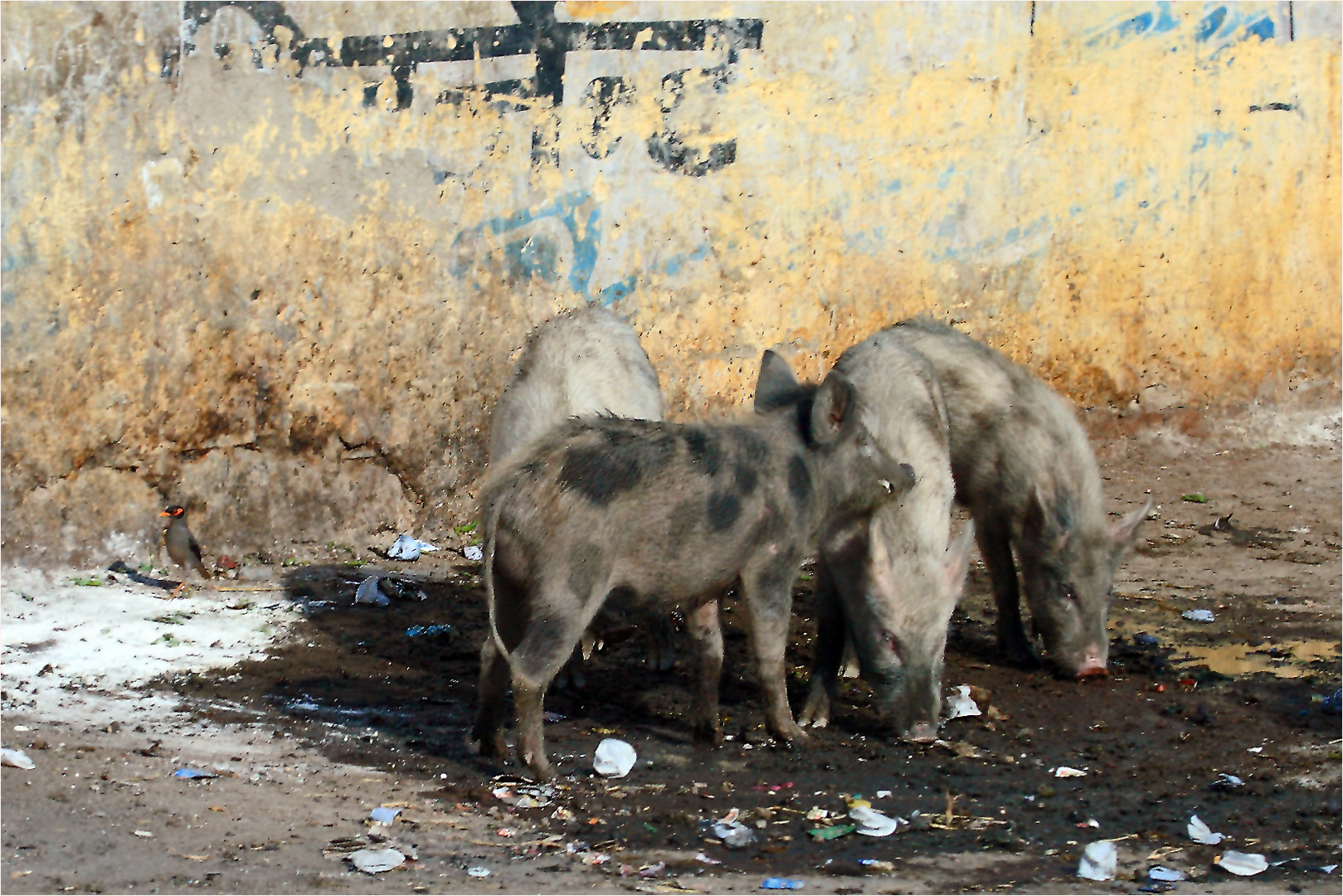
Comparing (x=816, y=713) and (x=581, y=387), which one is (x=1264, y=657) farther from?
(x=581, y=387)

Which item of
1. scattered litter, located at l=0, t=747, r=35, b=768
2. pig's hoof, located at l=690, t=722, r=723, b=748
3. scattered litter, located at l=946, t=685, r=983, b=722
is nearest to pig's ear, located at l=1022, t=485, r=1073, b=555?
scattered litter, located at l=946, t=685, r=983, b=722

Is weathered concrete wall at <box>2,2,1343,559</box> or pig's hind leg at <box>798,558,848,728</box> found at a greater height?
weathered concrete wall at <box>2,2,1343,559</box>

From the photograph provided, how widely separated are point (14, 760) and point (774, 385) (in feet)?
10.6

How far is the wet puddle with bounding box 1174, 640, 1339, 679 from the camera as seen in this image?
277 inches

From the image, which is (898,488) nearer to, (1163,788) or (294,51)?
(1163,788)

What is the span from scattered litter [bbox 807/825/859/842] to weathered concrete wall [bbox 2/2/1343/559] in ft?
15.8

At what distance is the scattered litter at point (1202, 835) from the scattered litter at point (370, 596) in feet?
14.6

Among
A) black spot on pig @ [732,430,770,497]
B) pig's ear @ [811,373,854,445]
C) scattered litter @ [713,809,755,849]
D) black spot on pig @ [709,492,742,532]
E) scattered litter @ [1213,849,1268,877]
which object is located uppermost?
pig's ear @ [811,373,854,445]

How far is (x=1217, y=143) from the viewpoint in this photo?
10227 mm

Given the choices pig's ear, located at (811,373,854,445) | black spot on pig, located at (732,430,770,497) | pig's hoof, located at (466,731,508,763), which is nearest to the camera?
pig's hoof, located at (466,731,508,763)

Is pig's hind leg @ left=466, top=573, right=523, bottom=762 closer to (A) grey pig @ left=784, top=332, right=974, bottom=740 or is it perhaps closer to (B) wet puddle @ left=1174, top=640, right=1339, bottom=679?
(A) grey pig @ left=784, top=332, right=974, bottom=740

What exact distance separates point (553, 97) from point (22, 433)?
355 centimetres

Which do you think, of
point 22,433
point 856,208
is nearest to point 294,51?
point 22,433

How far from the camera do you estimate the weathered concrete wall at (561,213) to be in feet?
28.2
